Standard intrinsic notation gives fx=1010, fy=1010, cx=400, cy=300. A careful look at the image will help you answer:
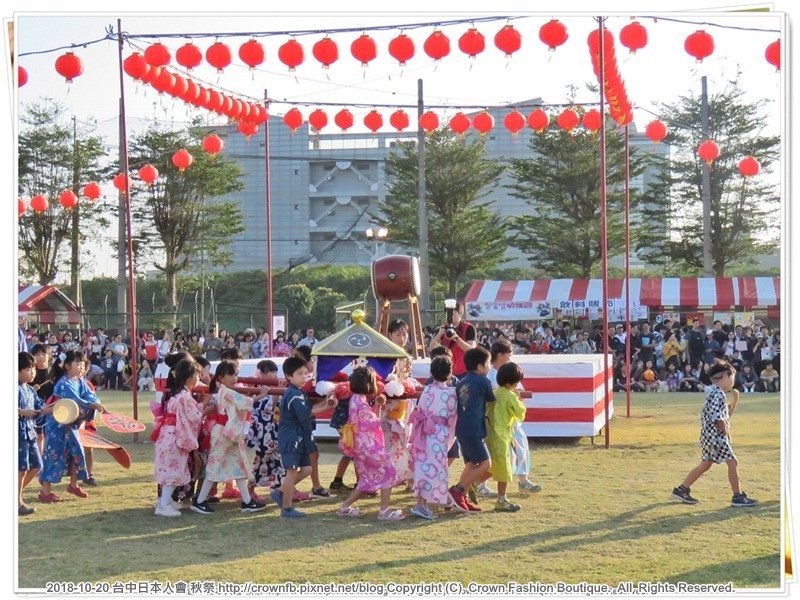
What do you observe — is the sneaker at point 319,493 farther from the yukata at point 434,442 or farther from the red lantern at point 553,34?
the red lantern at point 553,34

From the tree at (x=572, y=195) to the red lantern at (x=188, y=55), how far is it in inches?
834

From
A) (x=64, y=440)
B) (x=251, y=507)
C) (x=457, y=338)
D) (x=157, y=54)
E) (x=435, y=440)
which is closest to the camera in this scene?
(x=435, y=440)

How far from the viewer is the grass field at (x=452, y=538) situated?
6.54m

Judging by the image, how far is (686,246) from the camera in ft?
106

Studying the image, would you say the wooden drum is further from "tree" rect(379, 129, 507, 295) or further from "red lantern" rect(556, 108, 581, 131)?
"tree" rect(379, 129, 507, 295)

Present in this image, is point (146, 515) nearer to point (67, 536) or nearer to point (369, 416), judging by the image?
point (67, 536)

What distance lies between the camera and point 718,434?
8625 millimetres

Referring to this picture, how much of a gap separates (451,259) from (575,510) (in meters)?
24.4

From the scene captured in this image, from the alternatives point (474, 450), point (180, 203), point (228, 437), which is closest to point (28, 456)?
point (228, 437)

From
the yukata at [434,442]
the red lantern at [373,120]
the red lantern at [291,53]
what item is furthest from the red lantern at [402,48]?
the red lantern at [373,120]

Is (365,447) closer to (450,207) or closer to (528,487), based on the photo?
(528,487)

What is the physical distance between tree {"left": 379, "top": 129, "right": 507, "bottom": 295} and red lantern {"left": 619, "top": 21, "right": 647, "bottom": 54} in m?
21.6

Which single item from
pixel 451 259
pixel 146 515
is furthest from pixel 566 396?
pixel 451 259

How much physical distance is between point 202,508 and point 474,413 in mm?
2480
